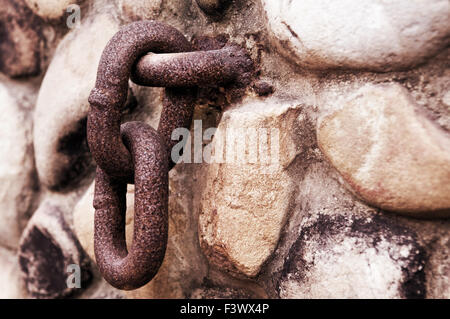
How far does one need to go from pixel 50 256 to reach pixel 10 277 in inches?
6.6

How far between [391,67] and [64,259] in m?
0.57

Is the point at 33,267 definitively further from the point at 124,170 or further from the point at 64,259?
the point at 124,170

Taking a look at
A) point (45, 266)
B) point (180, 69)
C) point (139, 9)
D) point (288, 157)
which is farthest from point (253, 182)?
point (45, 266)

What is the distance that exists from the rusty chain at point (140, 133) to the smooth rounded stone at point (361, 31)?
0.26 ft

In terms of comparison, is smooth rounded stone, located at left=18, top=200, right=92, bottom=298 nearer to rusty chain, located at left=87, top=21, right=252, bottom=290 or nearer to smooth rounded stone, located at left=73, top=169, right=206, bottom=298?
smooth rounded stone, located at left=73, top=169, right=206, bottom=298

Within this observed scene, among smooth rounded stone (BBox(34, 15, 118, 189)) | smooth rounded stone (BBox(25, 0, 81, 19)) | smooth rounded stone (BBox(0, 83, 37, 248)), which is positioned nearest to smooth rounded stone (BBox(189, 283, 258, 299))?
smooth rounded stone (BBox(34, 15, 118, 189))

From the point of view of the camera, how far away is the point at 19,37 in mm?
704

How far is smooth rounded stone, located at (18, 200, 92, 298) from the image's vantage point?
0.65m

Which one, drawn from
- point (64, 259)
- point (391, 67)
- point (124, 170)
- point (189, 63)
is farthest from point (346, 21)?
point (64, 259)

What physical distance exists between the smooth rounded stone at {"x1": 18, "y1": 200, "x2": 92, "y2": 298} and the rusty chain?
226 mm

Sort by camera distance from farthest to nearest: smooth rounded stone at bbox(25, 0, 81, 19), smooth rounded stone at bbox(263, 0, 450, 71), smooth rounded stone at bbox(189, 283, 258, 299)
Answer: smooth rounded stone at bbox(25, 0, 81, 19)
smooth rounded stone at bbox(189, 283, 258, 299)
smooth rounded stone at bbox(263, 0, 450, 71)

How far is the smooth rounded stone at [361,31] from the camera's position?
363mm

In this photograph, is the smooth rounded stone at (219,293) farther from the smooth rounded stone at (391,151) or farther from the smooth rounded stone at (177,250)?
the smooth rounded stone at (391,151)

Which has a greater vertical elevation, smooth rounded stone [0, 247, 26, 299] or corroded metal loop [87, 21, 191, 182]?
corroded metal loop [87, 21, 191, 182]
